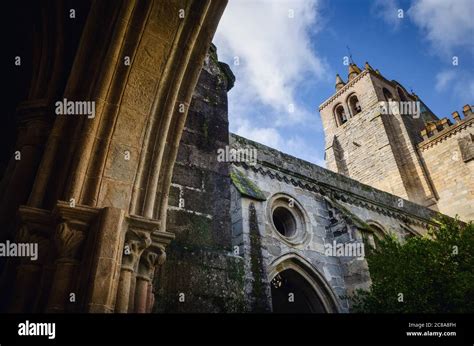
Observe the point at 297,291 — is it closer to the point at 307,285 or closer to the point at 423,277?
the point at 307,285

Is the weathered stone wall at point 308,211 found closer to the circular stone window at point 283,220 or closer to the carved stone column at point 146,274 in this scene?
the circular stone window at point 283,220

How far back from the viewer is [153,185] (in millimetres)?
2117

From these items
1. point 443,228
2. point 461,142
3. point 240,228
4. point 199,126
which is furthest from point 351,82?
point 199,126

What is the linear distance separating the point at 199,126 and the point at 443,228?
25.6 ft

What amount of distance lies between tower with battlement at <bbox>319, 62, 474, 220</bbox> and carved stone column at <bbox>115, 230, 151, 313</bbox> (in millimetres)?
18771

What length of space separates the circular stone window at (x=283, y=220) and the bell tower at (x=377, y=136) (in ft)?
39.0

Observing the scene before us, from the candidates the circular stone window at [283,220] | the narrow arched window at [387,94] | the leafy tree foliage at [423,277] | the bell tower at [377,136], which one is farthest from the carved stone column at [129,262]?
the narrow arched window at [387,94]

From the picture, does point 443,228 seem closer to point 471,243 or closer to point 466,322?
point 471,243

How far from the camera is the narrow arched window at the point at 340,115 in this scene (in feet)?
76.7

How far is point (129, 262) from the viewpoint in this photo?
5.80 feet

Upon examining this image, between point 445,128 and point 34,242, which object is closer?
point 34,242
